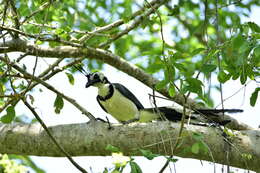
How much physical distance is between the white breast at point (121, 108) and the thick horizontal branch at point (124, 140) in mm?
2370

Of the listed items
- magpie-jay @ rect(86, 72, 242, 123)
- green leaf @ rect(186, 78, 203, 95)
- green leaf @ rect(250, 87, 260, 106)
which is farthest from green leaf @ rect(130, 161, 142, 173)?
magpie-jay @ rect(86, 72, 242, 123)

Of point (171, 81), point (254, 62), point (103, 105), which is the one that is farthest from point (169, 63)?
point (103, 105)

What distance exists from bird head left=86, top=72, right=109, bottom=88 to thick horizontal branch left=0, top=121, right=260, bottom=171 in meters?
2.44

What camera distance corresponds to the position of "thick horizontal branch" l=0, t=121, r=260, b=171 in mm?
3863

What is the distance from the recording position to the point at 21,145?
4238 millimetres

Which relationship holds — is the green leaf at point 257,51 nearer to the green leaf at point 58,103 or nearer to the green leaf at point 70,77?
the green leaf at point 58,103

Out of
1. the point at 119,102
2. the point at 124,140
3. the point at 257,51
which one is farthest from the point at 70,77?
the point at 257,51

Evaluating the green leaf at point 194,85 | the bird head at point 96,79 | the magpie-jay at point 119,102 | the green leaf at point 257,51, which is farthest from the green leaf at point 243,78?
the bird head at point 96,79

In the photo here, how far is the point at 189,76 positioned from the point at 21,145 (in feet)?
5.88

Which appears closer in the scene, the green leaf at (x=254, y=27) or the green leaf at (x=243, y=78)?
the green leaf at (x=254, y=27)

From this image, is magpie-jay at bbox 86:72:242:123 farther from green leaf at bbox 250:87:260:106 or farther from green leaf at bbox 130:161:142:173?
green leaf at bbox 130:161:142:173

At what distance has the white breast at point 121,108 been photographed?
6.60 m

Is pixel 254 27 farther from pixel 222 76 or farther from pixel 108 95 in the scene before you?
pixel 108 95

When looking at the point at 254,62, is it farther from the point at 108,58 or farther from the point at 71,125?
the point at 108,58
